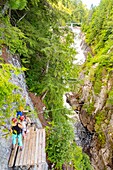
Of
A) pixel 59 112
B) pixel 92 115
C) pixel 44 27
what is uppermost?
pixel 44 27

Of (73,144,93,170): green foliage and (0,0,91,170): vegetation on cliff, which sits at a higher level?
(0,0,91,170): vegetation on cliff

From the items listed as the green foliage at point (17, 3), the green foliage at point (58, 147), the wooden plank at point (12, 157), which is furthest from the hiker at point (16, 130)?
the green foliage at point (17, 3)

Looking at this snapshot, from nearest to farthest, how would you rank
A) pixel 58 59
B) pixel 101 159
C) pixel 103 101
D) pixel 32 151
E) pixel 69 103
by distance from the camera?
pixel 32 151 → pixel 58 59 → pixel 101 159 → pixel 103 101 → pixel 69 103

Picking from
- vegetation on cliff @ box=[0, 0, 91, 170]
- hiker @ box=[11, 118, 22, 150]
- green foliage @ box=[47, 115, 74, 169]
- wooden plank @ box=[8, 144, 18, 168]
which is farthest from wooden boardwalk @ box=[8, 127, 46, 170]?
vegetation on cliff @ box=[0, 0, 91, 170]

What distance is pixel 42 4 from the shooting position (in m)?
13.0

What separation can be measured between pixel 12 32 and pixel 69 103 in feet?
62.8

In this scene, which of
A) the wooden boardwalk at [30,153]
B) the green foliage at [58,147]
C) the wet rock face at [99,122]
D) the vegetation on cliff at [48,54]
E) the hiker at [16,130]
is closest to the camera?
the wooden boardwalk at [30,153]

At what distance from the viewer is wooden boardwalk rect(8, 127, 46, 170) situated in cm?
634

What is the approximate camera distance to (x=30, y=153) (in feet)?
22.2

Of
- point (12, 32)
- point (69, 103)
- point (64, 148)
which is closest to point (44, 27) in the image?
point (12, 32)

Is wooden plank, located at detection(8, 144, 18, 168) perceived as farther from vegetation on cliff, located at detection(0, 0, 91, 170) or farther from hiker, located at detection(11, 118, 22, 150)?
vegetation on cliff, located at detection(0, 0, 91, 170)

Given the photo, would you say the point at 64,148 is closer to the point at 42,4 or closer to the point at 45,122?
the point at 45,122

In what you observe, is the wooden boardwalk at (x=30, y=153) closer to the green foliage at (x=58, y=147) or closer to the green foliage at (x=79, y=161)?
the green foliage at (x=58, y=147)

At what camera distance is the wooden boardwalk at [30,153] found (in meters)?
6.34
